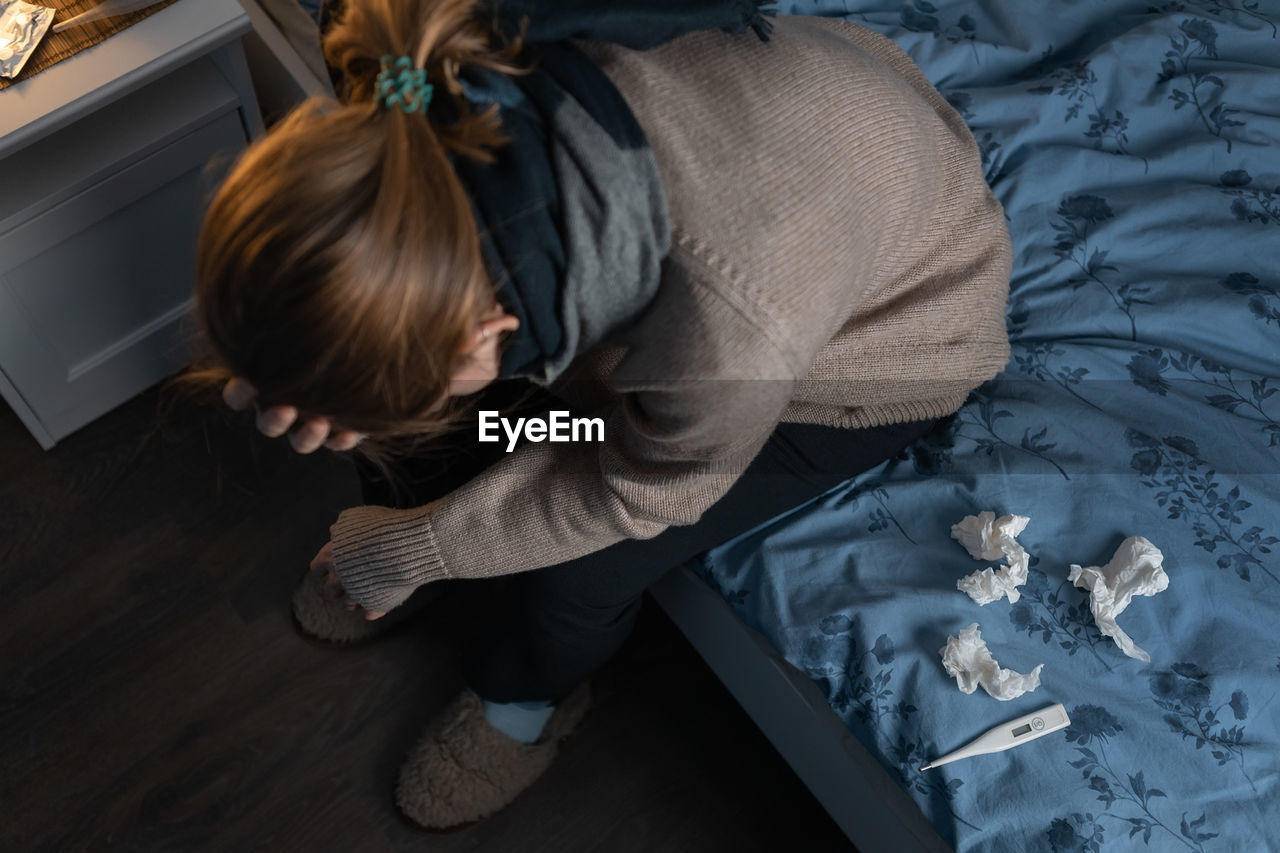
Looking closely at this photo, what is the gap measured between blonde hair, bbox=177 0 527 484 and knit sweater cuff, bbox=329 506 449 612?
271mm

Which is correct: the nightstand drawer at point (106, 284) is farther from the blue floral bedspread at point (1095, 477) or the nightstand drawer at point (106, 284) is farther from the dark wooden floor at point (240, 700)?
the blue floral bedspread at point (1095, 477)

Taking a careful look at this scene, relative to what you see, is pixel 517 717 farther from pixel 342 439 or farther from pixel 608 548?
pixel 342 439

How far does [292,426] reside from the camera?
0.72 m

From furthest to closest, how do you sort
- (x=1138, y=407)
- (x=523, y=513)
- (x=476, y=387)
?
(x=1138, y=407), (x=523, y=513), (x=476, y=387)

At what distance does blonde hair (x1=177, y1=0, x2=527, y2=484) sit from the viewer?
0.54m

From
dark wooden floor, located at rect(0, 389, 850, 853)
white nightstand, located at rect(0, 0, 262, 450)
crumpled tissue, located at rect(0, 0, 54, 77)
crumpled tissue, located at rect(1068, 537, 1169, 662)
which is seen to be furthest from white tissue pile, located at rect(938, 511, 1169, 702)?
crumpled tissue, located at rect(0, 0, 54, 77)

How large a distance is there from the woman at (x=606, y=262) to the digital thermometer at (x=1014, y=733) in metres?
0.25

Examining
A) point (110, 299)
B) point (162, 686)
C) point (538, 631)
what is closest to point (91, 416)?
point (110, 299)

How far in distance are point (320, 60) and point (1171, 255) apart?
934 millimetres

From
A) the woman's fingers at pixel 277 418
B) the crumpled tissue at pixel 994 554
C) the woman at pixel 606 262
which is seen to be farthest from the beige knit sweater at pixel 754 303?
the woman's fingers at pixel 277 418

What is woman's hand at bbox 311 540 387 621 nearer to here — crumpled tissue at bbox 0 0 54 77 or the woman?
the woman

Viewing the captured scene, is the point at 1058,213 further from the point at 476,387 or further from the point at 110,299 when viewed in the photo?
the point at 110,299

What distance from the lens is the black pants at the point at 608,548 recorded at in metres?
0.89

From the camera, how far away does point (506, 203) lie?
0.58 metres
